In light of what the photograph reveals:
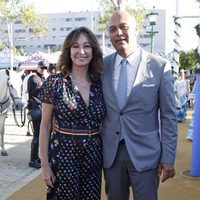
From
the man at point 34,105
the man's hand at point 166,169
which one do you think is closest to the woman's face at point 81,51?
the man's hand at point 166,169

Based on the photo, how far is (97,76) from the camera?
2.96 meters

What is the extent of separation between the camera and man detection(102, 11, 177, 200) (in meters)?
2.86

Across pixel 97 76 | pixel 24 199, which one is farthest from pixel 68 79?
pixel 24 199

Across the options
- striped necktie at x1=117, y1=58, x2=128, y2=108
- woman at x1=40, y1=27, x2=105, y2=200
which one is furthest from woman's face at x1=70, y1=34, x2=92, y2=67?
striped necktie at x1=117, y1=58, x2=128, y2=108

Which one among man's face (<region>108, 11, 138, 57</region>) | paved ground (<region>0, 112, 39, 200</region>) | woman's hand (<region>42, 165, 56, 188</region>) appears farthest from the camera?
paved ground (<region>0, 112, 39, 200</region>)

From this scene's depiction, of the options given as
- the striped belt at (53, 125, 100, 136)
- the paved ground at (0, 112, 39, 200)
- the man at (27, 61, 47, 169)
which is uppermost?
the striped belt at (53, 125, 100, 136)

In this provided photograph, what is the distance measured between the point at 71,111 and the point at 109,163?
1.54 feet

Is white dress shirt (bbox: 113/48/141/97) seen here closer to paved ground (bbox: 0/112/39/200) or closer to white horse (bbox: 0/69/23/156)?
paved ground (bbox: 0/112/39/200)

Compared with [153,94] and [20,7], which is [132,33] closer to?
[153,94]

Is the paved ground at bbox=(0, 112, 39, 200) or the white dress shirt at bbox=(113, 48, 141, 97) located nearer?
the white dress shirt at bbox=(113, 48, 141, 97)

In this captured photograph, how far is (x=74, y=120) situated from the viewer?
9.40 feet

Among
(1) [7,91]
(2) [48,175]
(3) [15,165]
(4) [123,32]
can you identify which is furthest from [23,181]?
(4) [123,32]

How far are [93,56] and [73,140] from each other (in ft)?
2.03

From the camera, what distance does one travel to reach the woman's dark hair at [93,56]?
2.92 metres
